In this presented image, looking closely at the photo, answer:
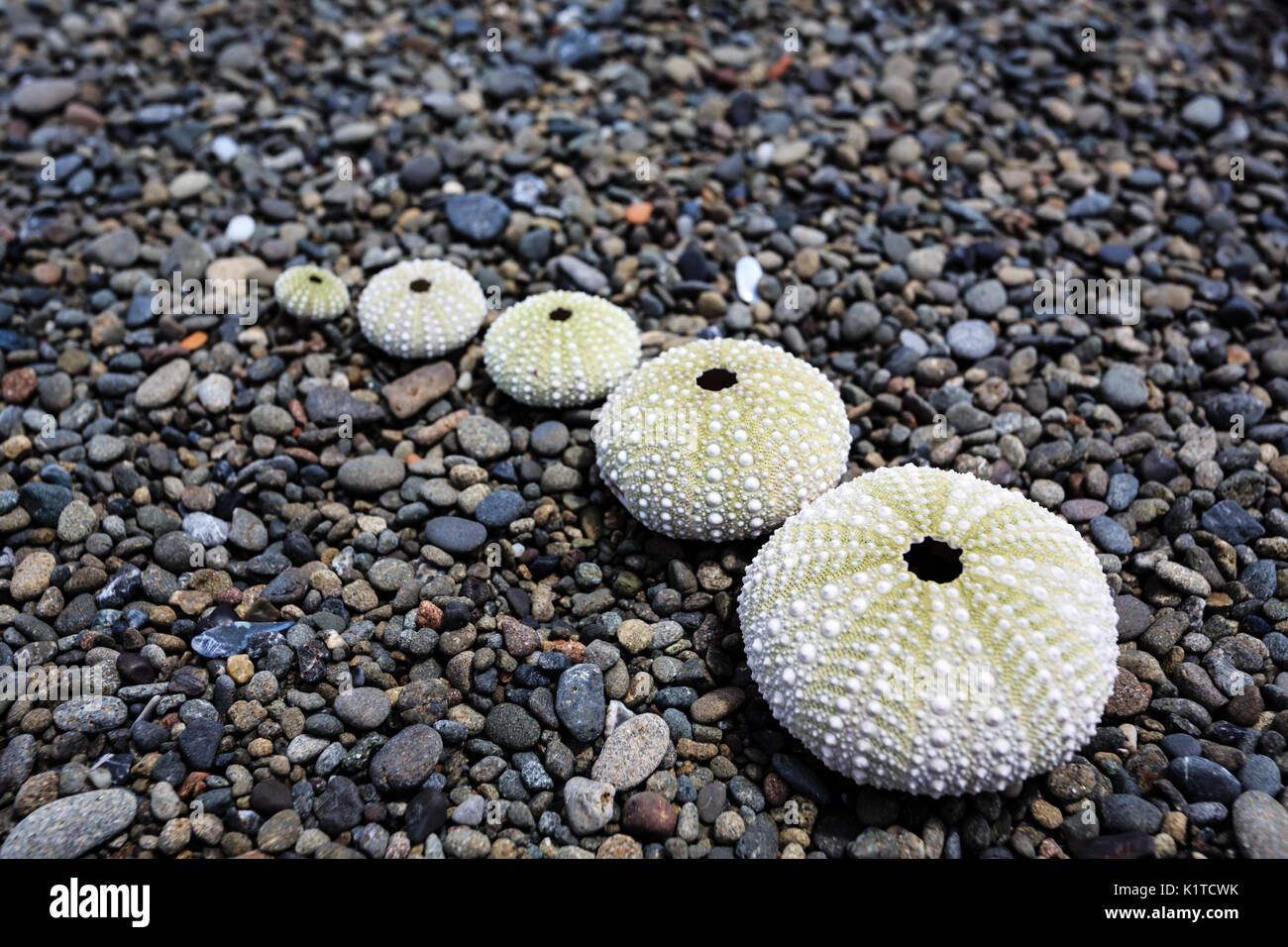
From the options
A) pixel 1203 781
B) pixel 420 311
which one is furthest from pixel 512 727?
pixel 1203 781

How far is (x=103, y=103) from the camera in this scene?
25.9ft

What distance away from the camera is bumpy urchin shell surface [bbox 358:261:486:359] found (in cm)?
577

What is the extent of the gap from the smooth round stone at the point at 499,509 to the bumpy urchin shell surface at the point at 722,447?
62cm

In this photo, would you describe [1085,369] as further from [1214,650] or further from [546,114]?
[546,114]

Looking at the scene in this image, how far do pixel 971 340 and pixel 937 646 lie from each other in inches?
122

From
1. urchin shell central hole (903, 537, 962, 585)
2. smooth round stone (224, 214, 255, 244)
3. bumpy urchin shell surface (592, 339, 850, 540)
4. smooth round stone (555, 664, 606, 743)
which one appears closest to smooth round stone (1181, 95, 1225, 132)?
bumpy urchin shell surface (592, 339, 850, 540)

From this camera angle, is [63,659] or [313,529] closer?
[63,659]

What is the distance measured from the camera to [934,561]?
151 inches

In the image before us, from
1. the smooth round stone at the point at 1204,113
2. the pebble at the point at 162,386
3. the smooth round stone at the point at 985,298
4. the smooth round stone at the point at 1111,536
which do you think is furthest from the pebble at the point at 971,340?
the pebble at the point at 162,386

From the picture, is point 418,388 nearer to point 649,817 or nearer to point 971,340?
point 649,817

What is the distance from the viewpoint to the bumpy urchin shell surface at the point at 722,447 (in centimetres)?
445

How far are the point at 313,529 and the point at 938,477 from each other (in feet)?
11.3

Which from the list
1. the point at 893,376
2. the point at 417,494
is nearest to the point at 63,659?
the point at 417,494

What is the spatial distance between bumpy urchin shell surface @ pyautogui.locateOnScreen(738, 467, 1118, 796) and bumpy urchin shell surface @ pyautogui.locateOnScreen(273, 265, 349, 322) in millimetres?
3781
